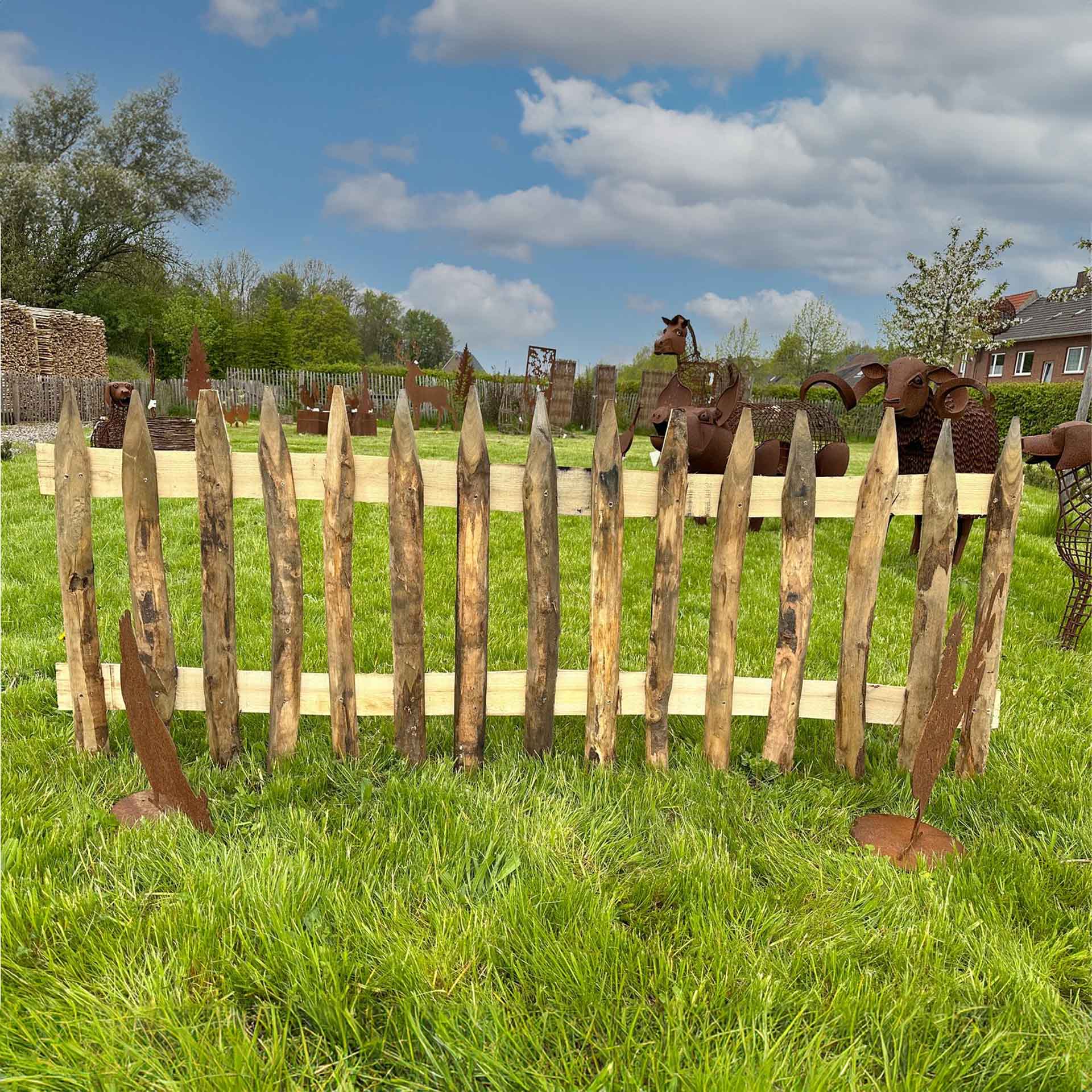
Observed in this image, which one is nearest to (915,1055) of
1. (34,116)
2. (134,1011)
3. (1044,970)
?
(1044,970)

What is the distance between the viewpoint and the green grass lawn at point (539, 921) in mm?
1711

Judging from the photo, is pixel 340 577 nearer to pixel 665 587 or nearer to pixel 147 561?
pixel 147 561

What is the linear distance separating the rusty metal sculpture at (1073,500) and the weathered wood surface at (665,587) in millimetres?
2331

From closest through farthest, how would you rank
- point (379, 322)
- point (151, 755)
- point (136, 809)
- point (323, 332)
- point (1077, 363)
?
point (151, 755) < point (136, 809) < point (1077, 363) < point (323, 332) < point (379, 322)

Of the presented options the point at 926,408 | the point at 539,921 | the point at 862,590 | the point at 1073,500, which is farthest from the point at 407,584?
the point at 926,408

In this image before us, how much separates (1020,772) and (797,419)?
180 cm

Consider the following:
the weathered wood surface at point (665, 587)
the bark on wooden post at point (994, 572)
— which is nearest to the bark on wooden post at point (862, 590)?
the bark on wooden post at point (994, 572)

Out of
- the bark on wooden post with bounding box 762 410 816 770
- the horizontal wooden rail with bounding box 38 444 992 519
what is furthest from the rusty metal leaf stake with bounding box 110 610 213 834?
the bark on wooden post with bounding box 762 410 816 770

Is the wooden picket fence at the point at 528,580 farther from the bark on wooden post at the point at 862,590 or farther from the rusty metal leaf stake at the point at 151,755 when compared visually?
the rusty metal leaf stake at the point at 151,755

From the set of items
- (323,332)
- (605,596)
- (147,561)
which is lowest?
(605,596)

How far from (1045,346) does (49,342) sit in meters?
43.3

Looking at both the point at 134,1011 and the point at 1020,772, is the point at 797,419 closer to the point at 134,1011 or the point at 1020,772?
the point at 1020,772

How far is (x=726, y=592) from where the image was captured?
118 inches

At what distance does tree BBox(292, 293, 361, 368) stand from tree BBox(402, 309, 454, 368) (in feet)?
60.8
